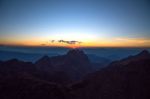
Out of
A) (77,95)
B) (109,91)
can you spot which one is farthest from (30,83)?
(109,91)

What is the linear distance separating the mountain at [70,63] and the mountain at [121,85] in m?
59.3

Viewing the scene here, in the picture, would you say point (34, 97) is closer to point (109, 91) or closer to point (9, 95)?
point (9, 95)

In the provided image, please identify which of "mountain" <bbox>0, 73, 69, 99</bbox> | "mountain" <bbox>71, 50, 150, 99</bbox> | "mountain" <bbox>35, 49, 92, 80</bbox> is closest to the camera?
"mountain" <bbox>71, 50, 150, 99</bbox>

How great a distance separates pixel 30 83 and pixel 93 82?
1806 centimetres

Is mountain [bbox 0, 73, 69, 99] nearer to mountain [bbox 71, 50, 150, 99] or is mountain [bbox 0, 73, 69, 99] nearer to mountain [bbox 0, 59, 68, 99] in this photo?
mountain [bbox 0, 59, 68, 99]

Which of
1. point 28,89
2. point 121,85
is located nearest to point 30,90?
point 28,89

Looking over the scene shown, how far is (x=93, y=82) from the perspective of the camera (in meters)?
59.4

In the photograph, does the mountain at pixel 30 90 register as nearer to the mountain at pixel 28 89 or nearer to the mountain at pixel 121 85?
the mountain at pixel 28 89

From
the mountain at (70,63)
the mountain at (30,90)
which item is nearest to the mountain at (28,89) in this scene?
the mountain at (30,90)

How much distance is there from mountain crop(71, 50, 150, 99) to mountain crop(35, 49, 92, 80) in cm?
5934

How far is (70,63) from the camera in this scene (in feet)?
447

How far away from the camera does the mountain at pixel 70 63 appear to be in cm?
12312

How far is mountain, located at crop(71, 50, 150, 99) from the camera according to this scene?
4900 cm

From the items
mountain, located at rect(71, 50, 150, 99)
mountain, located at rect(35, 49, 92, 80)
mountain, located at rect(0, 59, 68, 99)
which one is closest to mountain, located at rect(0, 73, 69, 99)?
mountain, located at rect(0, 59, 68, 99)
